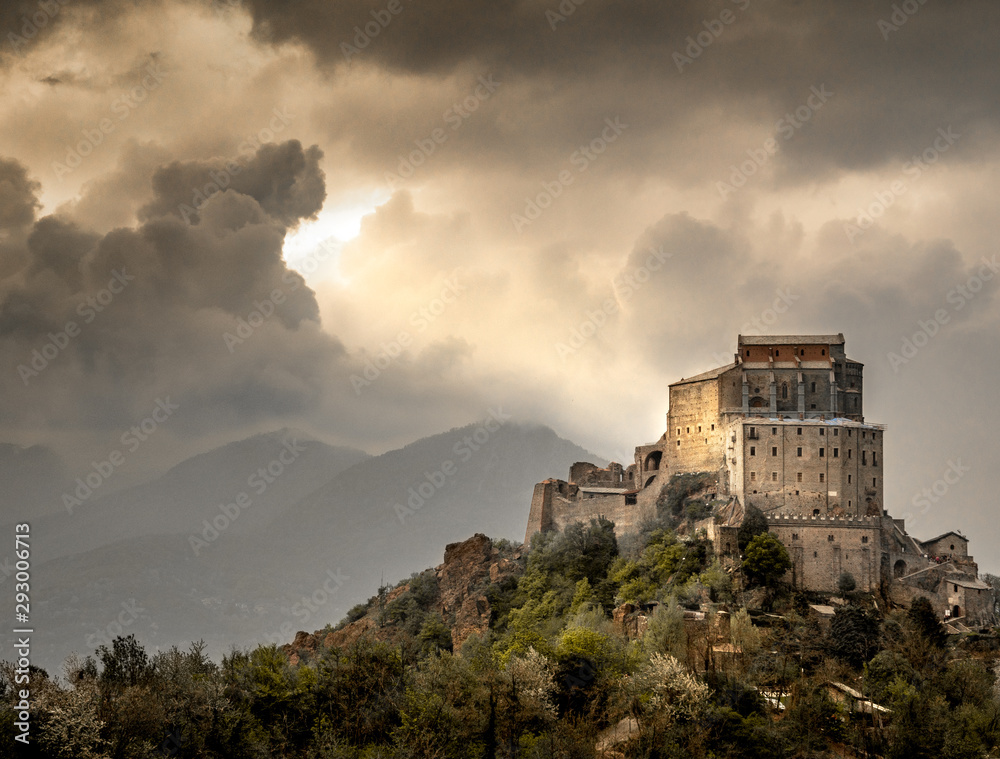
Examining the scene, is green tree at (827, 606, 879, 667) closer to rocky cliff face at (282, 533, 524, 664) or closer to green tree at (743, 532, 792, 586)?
green tree at (743, 532, 792, 586)

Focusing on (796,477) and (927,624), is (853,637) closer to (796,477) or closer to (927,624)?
(927,624)

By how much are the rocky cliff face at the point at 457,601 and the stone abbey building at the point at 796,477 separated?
7.63m

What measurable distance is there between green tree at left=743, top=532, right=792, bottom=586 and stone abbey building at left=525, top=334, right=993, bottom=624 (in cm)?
184

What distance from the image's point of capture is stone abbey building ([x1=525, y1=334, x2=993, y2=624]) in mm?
86000

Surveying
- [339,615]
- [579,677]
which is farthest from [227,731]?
[339,615]

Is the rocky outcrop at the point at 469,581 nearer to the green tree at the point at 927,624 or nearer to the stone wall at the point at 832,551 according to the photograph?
the stone wall at the point at 832,551

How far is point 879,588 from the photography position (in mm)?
85312

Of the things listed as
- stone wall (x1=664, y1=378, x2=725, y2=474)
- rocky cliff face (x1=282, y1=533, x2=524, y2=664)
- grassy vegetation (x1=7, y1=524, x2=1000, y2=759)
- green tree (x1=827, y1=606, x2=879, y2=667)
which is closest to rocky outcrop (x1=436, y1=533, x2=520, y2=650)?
rocky cliff face (x1=282, y1=533, x2=524, y2=664)

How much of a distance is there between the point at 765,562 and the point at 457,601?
2899 cm

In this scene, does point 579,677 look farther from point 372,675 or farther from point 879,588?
point 879,588

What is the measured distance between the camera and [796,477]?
298 feet

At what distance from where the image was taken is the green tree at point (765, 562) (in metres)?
83.8

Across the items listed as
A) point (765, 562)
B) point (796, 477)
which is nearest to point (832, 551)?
point (765, 562)

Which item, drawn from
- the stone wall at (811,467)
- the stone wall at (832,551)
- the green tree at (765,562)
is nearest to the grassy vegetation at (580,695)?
the green tree at (765,562)
